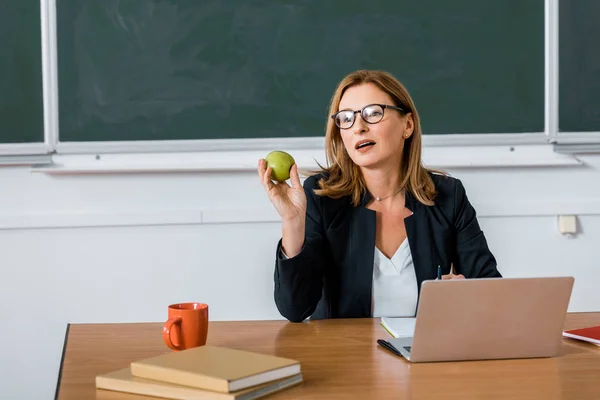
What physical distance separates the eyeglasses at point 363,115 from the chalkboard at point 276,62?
0.73 meters

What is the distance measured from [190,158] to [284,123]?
358 millimetres

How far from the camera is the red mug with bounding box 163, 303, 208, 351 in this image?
1351 mm

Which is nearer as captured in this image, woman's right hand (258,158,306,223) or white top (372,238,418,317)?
woman's right hand (258,158,306,223)

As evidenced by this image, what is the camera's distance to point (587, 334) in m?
1.51

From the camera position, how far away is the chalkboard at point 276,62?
268cm

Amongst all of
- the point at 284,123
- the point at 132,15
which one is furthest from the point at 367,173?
the point at 132,15

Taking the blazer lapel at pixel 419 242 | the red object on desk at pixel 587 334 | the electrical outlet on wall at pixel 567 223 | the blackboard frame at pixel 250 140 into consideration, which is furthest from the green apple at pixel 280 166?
the electrical outlet on wall at pixel 567 223

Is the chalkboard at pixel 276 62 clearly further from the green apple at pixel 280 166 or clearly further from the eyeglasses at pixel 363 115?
the green apple at pixel 280 166

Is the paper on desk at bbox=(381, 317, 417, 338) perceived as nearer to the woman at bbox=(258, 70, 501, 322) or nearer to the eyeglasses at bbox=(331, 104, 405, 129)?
the woman at bbox=(258, 70, 501, 322)

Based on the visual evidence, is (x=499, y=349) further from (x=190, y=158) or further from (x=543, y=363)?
(x=190, y=158)

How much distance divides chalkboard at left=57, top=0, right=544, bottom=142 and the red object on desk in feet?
4.48

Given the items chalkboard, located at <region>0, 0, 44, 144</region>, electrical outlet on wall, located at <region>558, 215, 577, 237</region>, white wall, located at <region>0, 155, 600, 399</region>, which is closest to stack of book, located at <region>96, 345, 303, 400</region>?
white wall, located at <region>0, 155, 600, 399</region>

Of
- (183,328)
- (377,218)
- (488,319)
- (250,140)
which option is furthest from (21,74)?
(488,319)

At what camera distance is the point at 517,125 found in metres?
2.84
